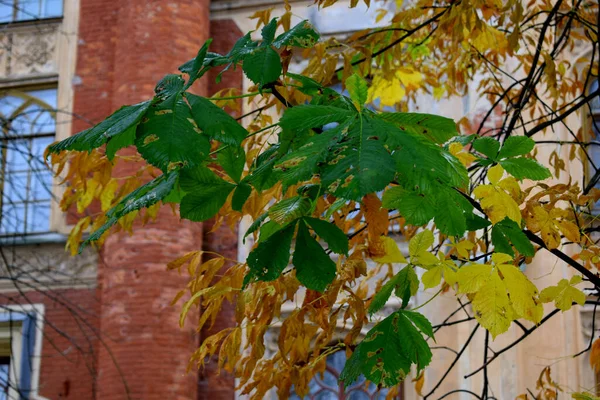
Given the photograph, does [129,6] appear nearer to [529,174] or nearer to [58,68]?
[58,68]

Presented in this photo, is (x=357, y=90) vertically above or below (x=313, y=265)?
above

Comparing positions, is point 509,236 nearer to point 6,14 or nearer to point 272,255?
point 272,255

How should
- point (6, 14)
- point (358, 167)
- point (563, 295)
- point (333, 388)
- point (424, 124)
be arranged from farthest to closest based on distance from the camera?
1. point (6, 14)
2. point (333, 388)
3. point (563, 295)
4. point (424, 124)
5. point (358, 167)

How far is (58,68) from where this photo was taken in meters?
13.2

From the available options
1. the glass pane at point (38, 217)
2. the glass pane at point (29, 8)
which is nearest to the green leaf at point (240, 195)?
the glass pane at point (38, 217)

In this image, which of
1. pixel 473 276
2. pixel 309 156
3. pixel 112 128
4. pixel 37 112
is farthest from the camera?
pixel 37 112

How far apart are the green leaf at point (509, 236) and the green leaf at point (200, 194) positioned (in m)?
1.03

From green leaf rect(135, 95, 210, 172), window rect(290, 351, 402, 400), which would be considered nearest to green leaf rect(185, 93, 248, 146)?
green leaf rect(135, 95, 210, 172)

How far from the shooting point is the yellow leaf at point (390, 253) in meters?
4.11

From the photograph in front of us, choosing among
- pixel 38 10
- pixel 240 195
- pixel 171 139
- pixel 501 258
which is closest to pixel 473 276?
pixel 501 258

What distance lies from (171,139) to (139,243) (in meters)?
8.98

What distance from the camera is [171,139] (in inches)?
116

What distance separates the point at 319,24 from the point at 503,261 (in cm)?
942

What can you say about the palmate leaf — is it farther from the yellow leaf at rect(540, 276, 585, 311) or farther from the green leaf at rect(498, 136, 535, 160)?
the yellow leaf at rect(540, 276, 585, 311)
